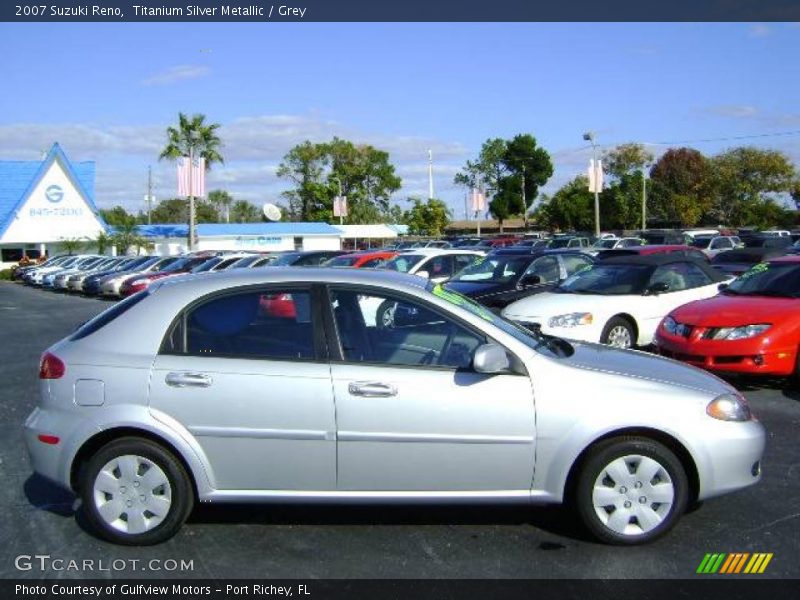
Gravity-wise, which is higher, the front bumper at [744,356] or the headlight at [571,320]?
the headlight at [571,320]

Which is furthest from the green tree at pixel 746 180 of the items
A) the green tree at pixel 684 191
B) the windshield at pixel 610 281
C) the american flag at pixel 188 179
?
the windshield at pixel 610 281

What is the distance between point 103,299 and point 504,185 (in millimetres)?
51246

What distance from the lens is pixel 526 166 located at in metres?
74.7

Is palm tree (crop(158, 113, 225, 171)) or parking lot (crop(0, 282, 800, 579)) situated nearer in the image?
parking lot (crop(0, 282, 800, 579))

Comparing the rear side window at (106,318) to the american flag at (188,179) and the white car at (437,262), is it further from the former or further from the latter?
the american flag at (188,179)

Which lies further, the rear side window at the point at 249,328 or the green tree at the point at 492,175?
the green tree at the point at 492,175

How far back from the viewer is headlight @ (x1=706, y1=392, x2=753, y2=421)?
4.56 metres

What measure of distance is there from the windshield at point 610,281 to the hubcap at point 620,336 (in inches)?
20.4

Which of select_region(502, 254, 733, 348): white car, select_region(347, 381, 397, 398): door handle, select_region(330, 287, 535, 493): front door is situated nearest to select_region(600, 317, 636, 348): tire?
select_region(502, 254, 733, 348): white car

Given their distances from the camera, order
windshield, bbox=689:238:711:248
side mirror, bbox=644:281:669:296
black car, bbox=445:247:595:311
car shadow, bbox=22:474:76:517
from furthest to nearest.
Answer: windshield, bbox=689:238:711:248 → black car, bbox=445:247:595:311 → side mirror, bbox=644:281:669:296 → car shadow, bbox=22:474:76:517

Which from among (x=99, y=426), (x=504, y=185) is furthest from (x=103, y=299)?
(x=504, y=185)

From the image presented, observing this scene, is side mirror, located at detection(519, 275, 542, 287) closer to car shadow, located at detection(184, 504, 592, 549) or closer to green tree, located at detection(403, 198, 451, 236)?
car shadow, located at detection(184, 504, 592, 549)

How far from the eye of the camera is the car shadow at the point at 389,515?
4922 millimetres

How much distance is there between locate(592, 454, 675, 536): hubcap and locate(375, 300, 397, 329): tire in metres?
1.50
